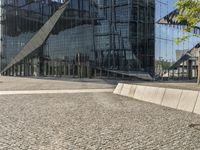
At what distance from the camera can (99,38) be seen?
53906 millimetres

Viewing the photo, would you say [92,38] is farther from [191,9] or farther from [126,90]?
[191,9]

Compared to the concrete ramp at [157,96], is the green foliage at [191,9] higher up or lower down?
higher up

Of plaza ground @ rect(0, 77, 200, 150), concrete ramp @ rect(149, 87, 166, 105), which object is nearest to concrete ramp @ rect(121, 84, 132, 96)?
concrete ramp @ rect(149, 87, 166, 105)

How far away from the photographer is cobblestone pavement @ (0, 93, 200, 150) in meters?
7.46

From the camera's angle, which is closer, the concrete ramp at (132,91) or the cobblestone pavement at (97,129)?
the cobblestone pavement at (97,129)

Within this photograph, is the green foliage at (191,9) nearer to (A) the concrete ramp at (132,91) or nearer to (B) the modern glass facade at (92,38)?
(A) the concrete ramp at (132,91)

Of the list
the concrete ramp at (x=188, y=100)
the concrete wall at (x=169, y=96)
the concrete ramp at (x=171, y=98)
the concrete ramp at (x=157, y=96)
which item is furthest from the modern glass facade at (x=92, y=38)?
the concrete ramp at (x=188, y=100)

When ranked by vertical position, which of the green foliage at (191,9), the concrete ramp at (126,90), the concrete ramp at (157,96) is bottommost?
the concrete ramp at (126,90)

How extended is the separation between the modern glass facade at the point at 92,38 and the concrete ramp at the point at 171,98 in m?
34.5

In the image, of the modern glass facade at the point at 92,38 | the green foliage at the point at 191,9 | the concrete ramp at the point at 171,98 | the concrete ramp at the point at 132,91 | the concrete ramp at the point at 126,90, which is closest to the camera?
the green foliage at the point at 191,9

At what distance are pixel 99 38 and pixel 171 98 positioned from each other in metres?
39.1

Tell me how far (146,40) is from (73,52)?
502 inches

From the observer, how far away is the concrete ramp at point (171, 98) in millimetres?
14867

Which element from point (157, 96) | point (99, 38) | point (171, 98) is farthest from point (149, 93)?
point (99, 38)
